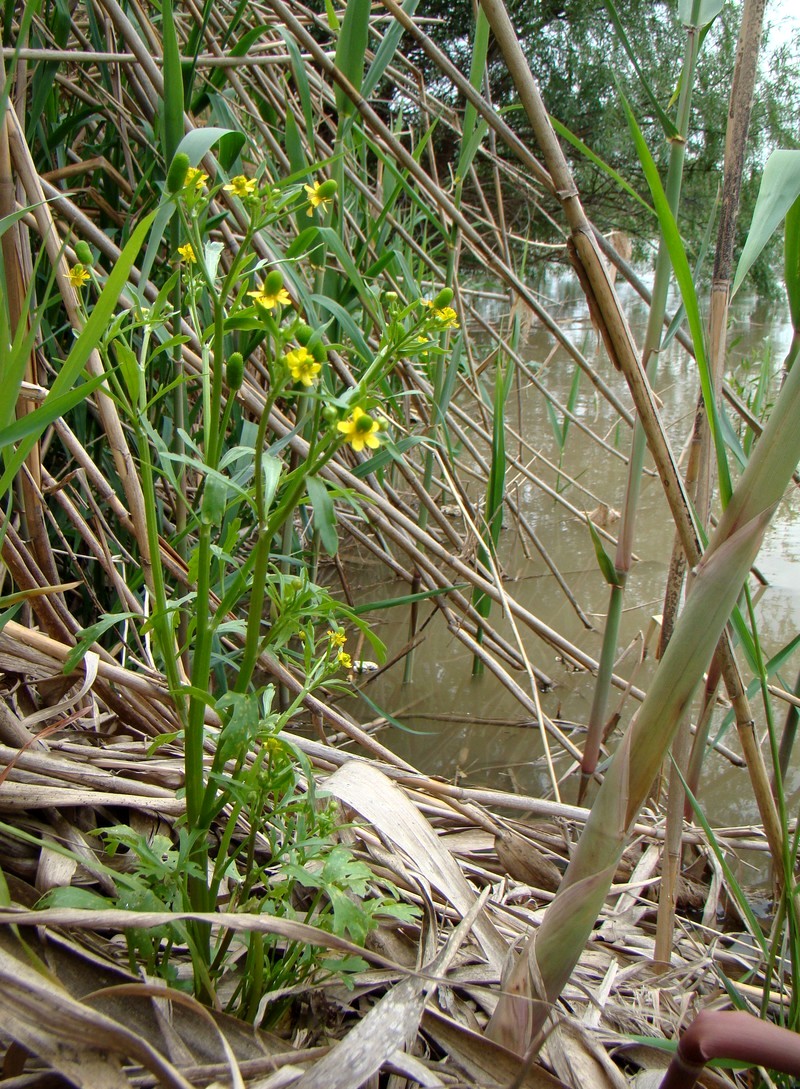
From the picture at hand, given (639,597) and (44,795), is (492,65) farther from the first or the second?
(44,795)

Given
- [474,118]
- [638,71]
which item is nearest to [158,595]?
[638,71]

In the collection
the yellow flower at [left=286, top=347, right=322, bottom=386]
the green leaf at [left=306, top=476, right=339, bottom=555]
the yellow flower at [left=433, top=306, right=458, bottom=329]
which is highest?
the yellow flower at [left=433, top=306, right=458, bottom=329]

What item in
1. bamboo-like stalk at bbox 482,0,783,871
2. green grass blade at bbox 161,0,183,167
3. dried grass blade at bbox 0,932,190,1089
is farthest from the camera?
green grass blade at bbox 161,0,183,167

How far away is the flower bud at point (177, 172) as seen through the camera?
47 cm

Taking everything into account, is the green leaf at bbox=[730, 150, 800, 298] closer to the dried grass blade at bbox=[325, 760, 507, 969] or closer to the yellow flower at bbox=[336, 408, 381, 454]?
the yellow flower at bbox=[336, 408, 381, 454]

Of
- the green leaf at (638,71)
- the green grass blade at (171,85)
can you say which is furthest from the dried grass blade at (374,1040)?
the green grass blade at (171,85)

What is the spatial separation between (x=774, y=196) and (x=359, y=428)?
9.3 inches

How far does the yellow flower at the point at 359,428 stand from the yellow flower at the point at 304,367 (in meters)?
0.03

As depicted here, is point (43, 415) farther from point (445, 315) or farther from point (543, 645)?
point (543, 645)

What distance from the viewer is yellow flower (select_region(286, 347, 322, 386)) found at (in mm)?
392

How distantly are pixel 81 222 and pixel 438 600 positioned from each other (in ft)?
2.44

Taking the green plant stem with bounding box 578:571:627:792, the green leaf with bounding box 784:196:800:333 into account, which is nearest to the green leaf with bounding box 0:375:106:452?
the green leaf with bounding box 784:196:800:333

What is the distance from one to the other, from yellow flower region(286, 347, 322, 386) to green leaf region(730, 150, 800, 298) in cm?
22

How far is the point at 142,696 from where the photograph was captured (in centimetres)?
79
